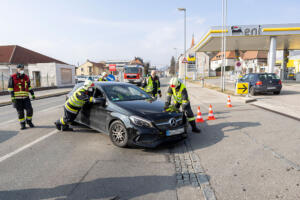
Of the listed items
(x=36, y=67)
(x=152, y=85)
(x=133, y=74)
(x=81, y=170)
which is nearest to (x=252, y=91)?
(x=152, y=85)

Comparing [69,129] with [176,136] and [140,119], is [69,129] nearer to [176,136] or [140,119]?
[140,119]

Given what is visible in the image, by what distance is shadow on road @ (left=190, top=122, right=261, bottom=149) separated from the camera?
5244 millimetres

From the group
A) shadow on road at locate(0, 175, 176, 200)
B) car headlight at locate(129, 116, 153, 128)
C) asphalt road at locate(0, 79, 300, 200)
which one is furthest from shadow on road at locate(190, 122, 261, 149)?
shadow on road at locate(0, 175, 176, 200)

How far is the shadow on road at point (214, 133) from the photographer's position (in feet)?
17.2

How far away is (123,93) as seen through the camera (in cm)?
599

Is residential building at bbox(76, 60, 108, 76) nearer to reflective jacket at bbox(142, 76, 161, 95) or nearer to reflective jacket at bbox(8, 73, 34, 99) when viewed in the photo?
reflective jacket at bbox(142, 76, 161, 95)

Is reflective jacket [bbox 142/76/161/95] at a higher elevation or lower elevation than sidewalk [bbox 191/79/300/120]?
higher

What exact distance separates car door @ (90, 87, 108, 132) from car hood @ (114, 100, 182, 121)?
1.40 ft

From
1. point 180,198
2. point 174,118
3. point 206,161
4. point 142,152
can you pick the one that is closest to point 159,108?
point 174,118

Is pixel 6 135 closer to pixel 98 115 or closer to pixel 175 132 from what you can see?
pixel 98 115

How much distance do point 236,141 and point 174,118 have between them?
1.63m

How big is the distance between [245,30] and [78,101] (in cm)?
2218

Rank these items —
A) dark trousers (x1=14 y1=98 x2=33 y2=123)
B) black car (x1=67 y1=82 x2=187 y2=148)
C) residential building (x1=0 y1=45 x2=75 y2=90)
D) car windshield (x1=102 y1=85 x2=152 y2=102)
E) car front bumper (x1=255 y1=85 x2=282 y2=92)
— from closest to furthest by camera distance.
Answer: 1. black car (x1=67 y1=82 x2=187 y2=148)
2. car windshield (x1=102 y1=85 x2=152 y2=102)
3. dark trousers (x1=14 y1=98 x2=33 y2=123)
4. car front bumper (x1=255 y1=85 x2=282 y2=92)
5. residential building (x1=0 y1=45 x2=75 y2=90)

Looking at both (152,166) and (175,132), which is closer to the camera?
(152,166)
